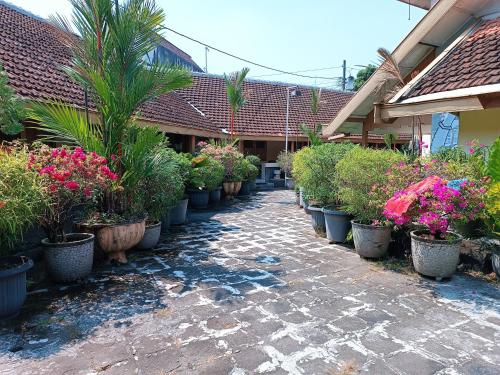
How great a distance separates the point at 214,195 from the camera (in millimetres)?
11805

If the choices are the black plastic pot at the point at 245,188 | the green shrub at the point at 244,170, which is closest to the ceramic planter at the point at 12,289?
the green shrub at the point at 244,170

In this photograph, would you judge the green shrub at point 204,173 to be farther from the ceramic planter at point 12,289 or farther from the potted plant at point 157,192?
the ceramic planter at point 12,289

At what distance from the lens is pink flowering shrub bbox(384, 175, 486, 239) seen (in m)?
4.66

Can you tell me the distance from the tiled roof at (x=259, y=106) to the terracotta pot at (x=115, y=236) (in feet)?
38.4

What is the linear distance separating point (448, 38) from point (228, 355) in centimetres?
773

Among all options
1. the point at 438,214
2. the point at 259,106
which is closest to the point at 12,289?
the point at 438,214

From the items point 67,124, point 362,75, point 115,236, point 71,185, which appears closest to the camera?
point 71,185

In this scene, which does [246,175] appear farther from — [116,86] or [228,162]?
[116,86]

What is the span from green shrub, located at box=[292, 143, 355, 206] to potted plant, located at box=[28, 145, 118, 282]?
4033 millimetres

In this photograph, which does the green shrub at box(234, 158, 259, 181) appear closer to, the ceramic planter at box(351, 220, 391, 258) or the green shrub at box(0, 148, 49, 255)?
the ceramic planter at box(351, 220, 391, 258)

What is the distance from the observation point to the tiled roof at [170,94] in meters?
7.11

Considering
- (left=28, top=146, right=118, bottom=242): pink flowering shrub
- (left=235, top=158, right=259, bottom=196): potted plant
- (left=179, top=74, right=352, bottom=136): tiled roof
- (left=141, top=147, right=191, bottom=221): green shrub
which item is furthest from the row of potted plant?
(left=179, top=74, right=352, bottom=136): tiled roof

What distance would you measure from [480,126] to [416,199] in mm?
2983

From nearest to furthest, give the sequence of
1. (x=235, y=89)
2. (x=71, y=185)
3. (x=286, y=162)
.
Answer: (x=71, y=185)
(x=235, y=89)
(x=286, y=162)
